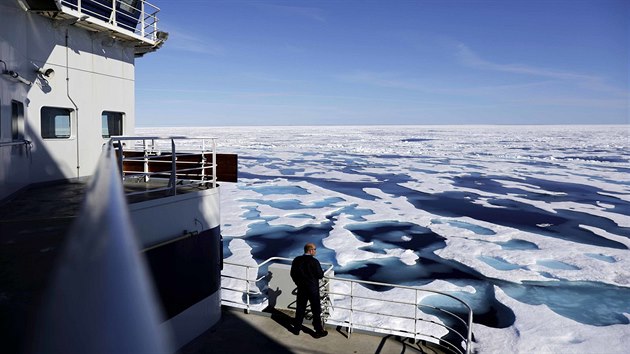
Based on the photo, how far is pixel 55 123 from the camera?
785 cm

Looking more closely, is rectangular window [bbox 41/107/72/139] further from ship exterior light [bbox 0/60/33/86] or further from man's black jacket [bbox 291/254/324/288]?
man's black jacket [bbox 291/254/324/288]

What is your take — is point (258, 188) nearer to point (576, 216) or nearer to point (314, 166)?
point (314, 166)

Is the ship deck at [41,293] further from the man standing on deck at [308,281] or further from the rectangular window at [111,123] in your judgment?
the rectangular window at [111,123]

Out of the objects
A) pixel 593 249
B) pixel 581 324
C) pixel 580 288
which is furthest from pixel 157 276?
pixel 593 249

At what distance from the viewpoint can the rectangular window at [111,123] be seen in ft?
29.6

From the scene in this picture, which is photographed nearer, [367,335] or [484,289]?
[367,335]

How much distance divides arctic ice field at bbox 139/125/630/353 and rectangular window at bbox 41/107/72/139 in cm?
703

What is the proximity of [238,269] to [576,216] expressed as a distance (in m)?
15.7

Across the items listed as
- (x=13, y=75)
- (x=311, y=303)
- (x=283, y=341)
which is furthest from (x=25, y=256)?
(x=13, y=75)

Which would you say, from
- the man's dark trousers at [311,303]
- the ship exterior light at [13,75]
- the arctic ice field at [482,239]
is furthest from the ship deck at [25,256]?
the arctic ice field at [482,239]

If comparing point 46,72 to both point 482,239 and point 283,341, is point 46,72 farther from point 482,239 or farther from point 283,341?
point 482,239

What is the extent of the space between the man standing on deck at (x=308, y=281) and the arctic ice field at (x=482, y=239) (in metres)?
3.95

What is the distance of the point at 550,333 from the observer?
9281 mm

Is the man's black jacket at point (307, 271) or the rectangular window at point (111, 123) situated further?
the rectangular window at point (111, 123)
